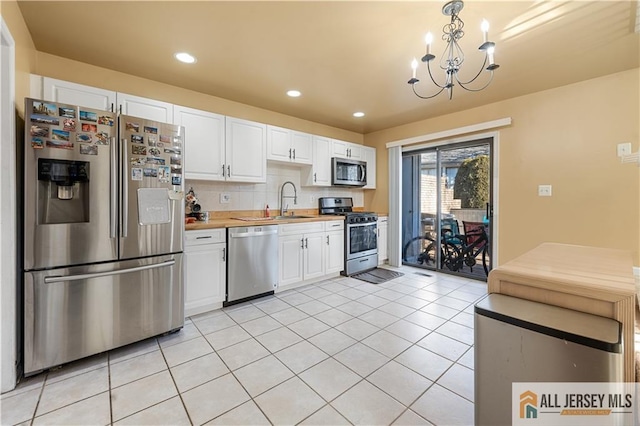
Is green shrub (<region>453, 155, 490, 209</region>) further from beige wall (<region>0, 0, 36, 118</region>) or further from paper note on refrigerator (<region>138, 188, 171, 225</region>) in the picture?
beige wall (<region>0, 0, 36, 118</region>)

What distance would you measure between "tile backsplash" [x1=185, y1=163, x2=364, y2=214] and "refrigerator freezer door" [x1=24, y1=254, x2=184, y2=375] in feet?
3.89

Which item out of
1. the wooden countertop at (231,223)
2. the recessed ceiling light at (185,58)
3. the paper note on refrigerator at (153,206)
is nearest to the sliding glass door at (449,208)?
the wooden countertop at (231,223)

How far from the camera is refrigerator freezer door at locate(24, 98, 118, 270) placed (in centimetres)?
172

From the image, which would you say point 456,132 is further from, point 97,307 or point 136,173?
point 97,307

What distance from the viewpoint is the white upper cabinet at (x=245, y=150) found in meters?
3.19

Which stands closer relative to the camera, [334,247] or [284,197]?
[334,247]

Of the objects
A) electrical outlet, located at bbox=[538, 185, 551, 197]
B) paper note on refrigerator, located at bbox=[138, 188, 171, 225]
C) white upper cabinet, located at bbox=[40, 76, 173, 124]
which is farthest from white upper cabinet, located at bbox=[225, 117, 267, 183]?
electrical outlet, located at bbox=[538, 185, 551, 197]

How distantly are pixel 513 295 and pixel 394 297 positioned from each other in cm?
218

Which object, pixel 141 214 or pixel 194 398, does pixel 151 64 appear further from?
pixel 194 398

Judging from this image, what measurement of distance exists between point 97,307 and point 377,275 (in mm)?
3396

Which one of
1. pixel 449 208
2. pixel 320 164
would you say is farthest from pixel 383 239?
pixel 320 164

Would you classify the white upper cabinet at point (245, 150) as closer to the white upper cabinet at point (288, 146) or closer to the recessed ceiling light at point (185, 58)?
the white upper cabinet at point (288, 146)

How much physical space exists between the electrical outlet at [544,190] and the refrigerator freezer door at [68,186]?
4.38 meters

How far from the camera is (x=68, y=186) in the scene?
1.86 metres
